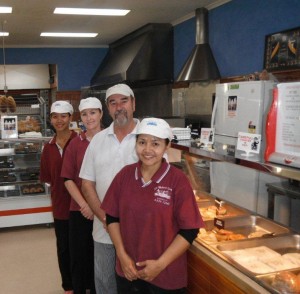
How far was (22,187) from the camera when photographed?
230 inches

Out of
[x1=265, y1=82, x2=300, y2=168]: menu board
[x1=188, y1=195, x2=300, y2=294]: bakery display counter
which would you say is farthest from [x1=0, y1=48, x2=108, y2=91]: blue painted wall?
[x1=265, y1=82, x2=300, y2=168]: menu board

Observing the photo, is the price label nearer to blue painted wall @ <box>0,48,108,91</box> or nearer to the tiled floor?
the tiled floor

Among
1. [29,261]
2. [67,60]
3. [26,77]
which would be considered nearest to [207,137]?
[29,261]

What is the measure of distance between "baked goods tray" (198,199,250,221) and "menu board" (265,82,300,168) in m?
0.88

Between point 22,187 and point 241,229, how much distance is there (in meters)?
3.91

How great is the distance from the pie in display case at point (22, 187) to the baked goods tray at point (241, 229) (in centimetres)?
351

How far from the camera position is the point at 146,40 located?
694 centimetres

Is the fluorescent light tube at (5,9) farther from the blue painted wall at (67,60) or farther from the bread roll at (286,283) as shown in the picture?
the bread roll at (286,283)

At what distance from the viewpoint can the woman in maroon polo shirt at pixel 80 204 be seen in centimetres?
311

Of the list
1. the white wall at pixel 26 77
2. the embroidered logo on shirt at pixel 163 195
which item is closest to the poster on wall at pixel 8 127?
the embroidered logo on shirt at pixel 163 195

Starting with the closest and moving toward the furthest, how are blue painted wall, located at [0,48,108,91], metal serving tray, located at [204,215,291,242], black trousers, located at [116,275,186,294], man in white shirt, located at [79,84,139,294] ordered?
black trousers, located at [116,275,186,294], man in white shirt, located at [79,84,139,294], metal serving tray, located at [204,215,291,242], blue painted wall, located at [0,48,108,91]

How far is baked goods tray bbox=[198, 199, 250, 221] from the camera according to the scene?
9.78 feet

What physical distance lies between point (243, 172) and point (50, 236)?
3144mm

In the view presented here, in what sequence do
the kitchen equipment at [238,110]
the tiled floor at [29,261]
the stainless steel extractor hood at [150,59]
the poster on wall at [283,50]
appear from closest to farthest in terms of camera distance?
the kitchen equipment at [238,110]
the tiled floor at [29,261]
the poster on wall at [283,50]
the stainless steel extractor hood at [150,59]
